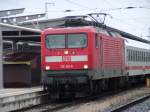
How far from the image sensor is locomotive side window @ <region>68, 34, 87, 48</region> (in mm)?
19731

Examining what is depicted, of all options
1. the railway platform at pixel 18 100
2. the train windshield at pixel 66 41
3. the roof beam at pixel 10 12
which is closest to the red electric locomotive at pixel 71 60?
the train windshield at pixel 66 41

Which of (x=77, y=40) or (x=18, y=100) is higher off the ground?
(x=77, y=40)

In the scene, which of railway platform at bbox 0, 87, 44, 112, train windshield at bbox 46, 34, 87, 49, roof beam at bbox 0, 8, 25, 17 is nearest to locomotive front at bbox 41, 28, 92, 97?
train windshield at bbox 46, 34, 87, 49

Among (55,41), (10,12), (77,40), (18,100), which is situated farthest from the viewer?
(10,12)

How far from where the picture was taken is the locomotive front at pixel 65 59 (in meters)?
19.4

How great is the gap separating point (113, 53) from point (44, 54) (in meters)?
4.57

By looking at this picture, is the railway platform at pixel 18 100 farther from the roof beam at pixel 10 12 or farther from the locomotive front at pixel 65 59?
the roof beam at pixel 10 12

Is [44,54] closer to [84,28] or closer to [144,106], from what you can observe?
[84,28]

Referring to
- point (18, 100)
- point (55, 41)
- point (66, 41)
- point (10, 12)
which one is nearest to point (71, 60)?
point (66, 41)

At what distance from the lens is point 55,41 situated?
20.0 metres

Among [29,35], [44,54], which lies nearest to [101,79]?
[44,54]

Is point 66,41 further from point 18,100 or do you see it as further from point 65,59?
point 18,100

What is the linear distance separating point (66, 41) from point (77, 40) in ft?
1.50

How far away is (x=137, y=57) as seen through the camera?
103ft
